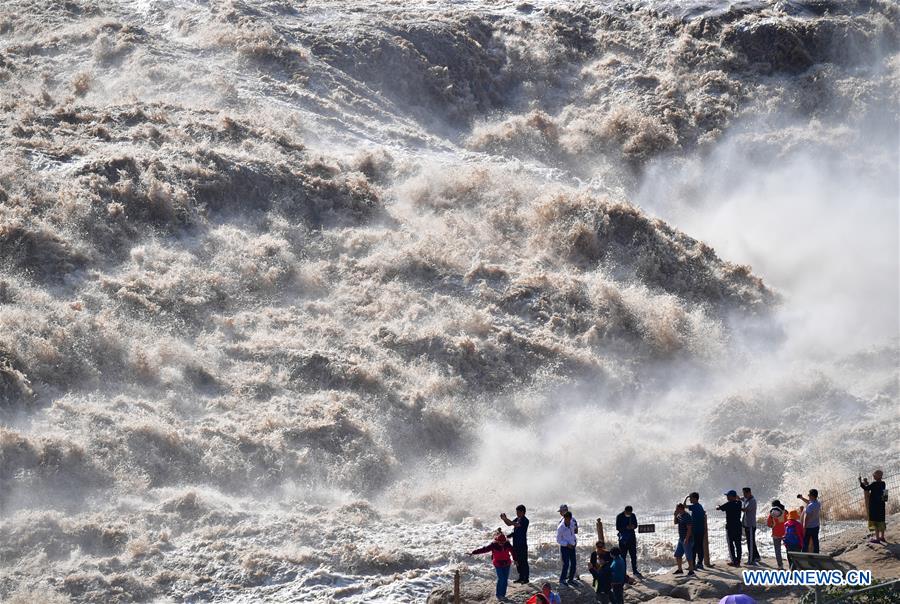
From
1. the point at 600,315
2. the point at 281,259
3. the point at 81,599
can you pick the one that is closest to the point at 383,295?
the point at 281,259

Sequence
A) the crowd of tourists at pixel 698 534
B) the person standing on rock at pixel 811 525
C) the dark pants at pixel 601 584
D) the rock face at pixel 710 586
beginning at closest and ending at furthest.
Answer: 1. the dark pants at pixel 601 584
2. the rock face at pixel 710 586
3. the crowd of tourists at pixel 698 534
4. the person standing on rock at pixel 811 525

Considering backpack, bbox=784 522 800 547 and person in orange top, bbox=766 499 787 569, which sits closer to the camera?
backpack, bbox=784 522 800 547

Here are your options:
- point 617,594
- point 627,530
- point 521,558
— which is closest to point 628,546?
point 627,530

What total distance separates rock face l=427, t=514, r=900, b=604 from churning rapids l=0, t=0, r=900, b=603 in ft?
5.51

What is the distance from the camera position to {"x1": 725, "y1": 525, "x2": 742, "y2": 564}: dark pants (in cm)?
1373

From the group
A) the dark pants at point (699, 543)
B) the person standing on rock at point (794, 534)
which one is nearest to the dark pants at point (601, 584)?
the dark pants at point (699, 543)

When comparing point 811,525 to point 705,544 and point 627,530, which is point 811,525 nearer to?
point 705,544

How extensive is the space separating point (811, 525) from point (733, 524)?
35.8 inches

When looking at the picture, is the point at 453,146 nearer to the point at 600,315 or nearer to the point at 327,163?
the point at 327,163

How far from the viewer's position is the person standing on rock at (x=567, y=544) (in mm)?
13586

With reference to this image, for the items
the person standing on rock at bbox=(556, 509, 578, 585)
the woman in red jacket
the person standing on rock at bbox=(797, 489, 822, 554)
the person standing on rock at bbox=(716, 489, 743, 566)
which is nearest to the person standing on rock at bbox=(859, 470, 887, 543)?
the person standing on rock at bbox=(797, 489, 822, 554)

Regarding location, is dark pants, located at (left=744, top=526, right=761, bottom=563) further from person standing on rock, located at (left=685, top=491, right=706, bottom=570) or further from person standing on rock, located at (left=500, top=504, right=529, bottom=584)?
person standing on rock, located at (left=500, top=504, right=529, bottom=584)

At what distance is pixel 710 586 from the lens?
43.8 feet

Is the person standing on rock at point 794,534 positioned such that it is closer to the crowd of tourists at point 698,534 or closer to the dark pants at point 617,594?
the crowd of tourists at point 698,534
